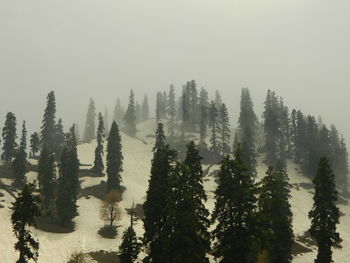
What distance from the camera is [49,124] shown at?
108 metres

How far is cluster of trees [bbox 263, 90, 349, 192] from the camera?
114250 millimetres

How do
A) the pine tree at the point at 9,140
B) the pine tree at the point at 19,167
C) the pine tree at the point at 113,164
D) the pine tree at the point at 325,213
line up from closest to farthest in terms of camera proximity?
1. the pine tree at the point at 325,213
2. the pine tree at the point at 19,167
3. the pine tree at the point at 113,164
4. the pine tree at the point at 9,140

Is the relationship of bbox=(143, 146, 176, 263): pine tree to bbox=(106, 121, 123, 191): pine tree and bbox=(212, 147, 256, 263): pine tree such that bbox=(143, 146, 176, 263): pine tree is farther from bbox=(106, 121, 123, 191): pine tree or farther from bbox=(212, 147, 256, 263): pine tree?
bbox=(106, 121, 123, 191): pine tree

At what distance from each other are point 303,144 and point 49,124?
75820mm

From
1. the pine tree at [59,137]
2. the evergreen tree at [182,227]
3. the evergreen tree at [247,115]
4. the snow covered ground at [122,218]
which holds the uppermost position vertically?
the evergreen tree at [247,115]

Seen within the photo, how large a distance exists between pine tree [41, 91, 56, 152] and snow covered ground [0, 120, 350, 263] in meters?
9.11

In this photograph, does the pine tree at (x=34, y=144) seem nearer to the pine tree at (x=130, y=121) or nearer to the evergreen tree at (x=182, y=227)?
the pine tree at (x=130, y=121)

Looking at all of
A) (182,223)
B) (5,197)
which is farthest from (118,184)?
(182,223)

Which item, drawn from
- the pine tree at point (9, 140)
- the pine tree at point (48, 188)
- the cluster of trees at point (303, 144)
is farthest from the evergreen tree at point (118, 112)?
the pine tree at point (48, 188)

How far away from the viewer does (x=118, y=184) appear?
84.8 meters

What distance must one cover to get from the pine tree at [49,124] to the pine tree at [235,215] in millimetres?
82535

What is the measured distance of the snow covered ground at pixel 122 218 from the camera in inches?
2306

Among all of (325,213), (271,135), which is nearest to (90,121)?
(271,135)

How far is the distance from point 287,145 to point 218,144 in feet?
100
